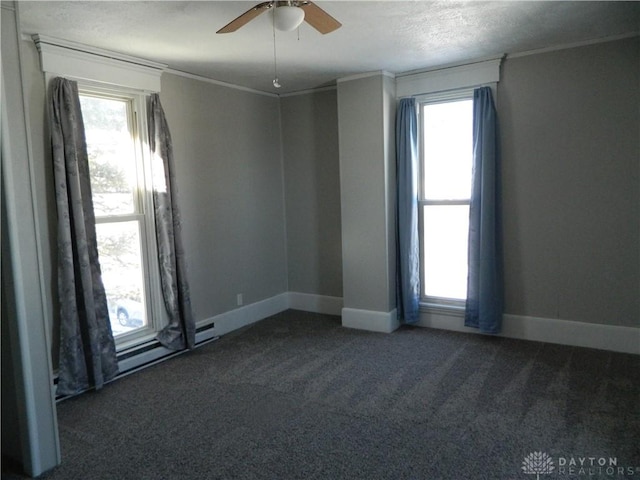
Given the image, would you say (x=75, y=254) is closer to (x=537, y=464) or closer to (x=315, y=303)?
(x=315, y=303)

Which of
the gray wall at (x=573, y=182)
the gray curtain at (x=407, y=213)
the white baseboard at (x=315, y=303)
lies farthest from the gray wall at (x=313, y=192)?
the gray wall at (x=573, y=182)

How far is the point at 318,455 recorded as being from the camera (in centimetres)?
246

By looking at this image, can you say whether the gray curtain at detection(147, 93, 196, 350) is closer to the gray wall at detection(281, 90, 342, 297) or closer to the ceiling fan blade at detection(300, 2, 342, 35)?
the gray wall at detection(281, 90, 342, 297)

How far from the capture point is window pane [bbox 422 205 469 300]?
A: 4.38 meters

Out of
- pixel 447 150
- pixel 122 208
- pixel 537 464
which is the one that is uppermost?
pixel 447 150

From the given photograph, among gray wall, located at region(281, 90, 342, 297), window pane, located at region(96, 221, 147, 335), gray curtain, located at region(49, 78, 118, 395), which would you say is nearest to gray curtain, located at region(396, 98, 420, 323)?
gray wall, located at region(281, 90, 342, 297)

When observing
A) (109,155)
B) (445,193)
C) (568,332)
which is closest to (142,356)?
(109,155)

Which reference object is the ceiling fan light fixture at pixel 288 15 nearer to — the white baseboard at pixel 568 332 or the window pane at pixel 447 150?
the window pane at pixel 447 150

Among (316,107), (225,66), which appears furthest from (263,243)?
(225,66)

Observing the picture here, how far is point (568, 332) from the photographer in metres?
3.89

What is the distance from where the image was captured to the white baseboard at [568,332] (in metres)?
3.67

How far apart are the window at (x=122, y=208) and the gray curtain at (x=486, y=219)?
2782mm

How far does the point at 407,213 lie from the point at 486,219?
0.74m

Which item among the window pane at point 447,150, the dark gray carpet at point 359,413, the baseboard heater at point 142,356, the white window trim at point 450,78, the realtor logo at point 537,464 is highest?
the white window trim at point 450,78
